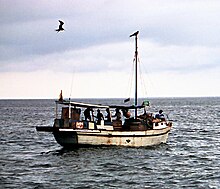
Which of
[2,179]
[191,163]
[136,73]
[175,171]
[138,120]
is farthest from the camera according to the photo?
[136,73]

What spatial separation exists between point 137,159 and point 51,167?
18.3 ft

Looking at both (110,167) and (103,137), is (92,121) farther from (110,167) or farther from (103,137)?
(110,167)

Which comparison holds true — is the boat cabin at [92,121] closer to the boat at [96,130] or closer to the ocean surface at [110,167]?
the boat at [96,130]

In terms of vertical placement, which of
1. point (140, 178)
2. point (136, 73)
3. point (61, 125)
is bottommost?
point (140, 178)

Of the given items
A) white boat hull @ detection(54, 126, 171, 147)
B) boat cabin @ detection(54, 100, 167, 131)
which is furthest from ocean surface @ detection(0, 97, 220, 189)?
boat cabin @ detection(54, 100, 167, 131)

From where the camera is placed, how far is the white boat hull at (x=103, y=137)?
1144 inches

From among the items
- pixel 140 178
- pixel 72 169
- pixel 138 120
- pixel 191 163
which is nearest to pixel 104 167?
pixel 72 169

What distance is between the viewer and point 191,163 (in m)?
26.0

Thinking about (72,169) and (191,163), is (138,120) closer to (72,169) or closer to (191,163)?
(191,163)

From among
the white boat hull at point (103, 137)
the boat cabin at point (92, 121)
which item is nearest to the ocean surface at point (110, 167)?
the white boat hull at point (103, 137)

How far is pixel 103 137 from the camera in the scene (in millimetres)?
29734

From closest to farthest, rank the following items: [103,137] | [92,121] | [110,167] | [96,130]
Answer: [110,167] → [96,130] → [103,137] → [92,121]

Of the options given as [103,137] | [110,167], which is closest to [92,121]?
[103,137]

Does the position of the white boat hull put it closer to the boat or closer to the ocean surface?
the boat
